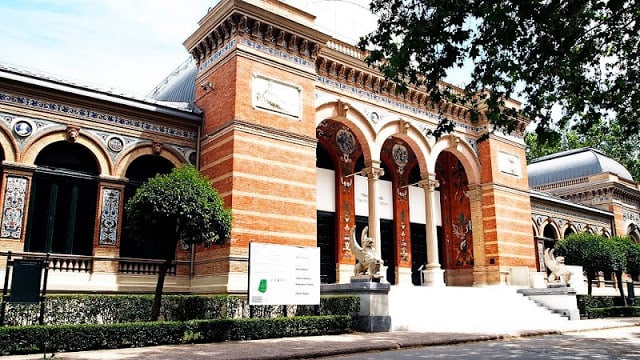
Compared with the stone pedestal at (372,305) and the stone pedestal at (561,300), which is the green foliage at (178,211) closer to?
the stone pedestal at (372,305)

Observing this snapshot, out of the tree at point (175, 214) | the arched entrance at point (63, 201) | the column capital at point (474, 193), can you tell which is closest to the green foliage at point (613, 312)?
the column capital at point (474, 193)

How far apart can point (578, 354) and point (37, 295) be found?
10.7m

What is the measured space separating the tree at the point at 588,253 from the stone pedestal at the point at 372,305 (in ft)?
47.8

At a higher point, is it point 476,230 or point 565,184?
point 565,184

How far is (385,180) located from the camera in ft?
78.0

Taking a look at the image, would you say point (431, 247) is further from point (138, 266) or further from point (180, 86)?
point (180, 86)

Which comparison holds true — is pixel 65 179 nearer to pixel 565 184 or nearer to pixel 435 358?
pixel 435 358

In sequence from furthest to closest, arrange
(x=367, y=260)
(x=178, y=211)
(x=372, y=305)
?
(x=367, y=260) < (x=372, y=305) < (x=178, y=211)

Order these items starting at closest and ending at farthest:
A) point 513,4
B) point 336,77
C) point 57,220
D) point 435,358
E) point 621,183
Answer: point 513,4 → point 435,358 → point 57,220 → point 336,77 → point 621,183

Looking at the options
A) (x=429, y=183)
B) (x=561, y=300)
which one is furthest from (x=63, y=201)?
(x=561, y=300)

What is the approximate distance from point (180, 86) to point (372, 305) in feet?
40.6

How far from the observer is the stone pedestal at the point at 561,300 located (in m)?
20.5

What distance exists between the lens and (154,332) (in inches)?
456

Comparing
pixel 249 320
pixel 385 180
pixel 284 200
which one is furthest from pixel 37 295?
pixel 385 180
